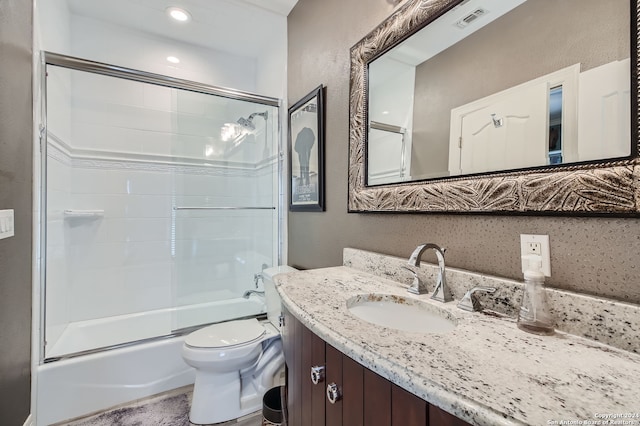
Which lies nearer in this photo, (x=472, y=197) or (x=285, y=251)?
(x=472, y=197)

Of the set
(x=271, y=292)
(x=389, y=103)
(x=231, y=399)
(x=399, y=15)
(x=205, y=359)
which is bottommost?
(x=231, y=399)

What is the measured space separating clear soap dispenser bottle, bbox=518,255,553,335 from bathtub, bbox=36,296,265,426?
197cm

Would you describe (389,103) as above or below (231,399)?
above

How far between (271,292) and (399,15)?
1652 millimetres

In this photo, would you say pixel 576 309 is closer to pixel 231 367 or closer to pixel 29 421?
pixel 231 367

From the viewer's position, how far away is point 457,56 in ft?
3.27

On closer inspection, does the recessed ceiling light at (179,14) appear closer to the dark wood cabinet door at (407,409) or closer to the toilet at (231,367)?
the toilet at (231,367)

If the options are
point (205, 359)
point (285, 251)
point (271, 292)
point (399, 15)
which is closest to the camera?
point (399, 15)

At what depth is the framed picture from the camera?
67.6 inches

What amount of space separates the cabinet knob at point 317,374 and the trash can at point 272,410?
0.71 meters

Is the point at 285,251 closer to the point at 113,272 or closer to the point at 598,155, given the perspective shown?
the point at 113,272

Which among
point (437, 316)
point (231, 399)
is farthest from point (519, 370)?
point (231, 399)

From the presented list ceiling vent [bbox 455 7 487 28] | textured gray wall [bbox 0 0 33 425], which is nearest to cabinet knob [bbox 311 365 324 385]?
ceiling vent [bbox 455 7 487 28]

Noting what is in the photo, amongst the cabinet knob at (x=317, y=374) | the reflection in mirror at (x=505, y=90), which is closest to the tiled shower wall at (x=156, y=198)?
the reflection in mirror at (x=505, y=90)
